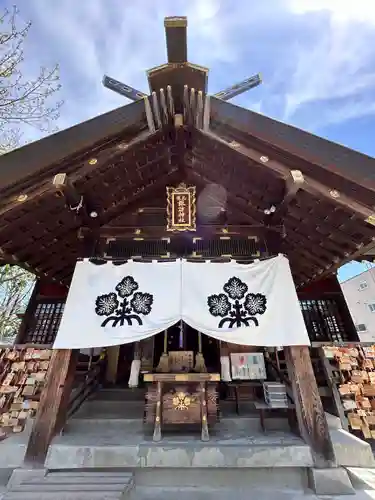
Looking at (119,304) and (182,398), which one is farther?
(119,304)

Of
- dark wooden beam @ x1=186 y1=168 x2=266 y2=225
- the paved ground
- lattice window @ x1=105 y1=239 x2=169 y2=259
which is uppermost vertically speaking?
dark wooden beam @ x1=186 y1=168 x2=266 y2=225

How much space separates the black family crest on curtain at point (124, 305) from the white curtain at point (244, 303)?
2.28 ft

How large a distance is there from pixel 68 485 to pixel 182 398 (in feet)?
5.97

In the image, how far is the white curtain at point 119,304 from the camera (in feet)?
14.3

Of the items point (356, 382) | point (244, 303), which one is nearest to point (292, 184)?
point (244, 303)

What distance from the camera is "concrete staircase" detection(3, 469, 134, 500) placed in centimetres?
288

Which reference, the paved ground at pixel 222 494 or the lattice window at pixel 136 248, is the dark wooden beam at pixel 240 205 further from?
the paved ground at pixel 222 494

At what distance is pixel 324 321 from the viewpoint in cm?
829

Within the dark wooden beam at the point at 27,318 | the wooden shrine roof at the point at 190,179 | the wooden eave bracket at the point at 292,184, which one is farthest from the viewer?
the dark wooden beam at the point at 27,318

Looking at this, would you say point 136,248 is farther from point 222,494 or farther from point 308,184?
point 222,494

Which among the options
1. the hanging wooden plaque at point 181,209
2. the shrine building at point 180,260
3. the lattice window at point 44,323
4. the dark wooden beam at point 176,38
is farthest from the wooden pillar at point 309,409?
the lattice window at point 44,323

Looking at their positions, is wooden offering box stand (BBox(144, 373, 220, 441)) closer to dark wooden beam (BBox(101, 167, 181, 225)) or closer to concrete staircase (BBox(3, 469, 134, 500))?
concrete staircase (BBox(3, 469, 134, 500))

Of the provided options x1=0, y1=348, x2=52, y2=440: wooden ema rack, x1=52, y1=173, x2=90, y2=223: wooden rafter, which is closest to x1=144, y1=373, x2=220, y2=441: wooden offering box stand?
x1=0, y1=348, x2=52, y2=440: wooden ema rack

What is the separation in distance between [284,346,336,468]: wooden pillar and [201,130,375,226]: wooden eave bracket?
7.27 feet
